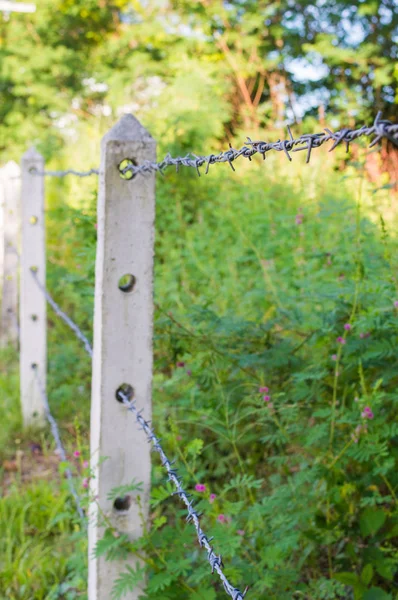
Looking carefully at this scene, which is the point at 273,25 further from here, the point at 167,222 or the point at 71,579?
the point at 71,579

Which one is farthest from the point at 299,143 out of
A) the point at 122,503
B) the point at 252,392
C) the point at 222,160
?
the point at 252,392

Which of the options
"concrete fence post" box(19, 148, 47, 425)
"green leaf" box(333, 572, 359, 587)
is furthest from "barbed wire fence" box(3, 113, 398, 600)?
"concrete fence post" box(19, 148, 47, 425)

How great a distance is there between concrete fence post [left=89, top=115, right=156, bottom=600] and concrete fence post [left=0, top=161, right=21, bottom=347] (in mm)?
4043

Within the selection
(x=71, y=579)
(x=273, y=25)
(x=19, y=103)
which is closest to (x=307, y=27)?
(x=273, y=25)

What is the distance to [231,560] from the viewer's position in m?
1.79

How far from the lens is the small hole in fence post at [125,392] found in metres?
1.74

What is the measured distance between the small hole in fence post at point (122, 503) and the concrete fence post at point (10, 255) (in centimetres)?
404

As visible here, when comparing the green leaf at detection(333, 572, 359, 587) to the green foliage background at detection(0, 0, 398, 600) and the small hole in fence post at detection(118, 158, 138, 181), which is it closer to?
the green foliage background at detection(0, 0, 398, 600)

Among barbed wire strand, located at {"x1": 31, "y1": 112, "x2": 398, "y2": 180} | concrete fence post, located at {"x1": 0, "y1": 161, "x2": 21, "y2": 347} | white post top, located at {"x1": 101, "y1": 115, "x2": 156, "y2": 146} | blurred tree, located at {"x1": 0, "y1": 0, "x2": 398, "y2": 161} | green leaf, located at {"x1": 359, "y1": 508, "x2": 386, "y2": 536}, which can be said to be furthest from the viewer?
blurred tree, located at {"x1": 0, "y1": 0, "x2": 398, "y2": 161}

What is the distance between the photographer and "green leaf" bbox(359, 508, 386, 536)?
184 cm

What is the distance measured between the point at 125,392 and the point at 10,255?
4.22m

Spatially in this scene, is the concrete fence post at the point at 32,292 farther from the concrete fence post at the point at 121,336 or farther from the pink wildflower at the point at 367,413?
the pink wildflower at the point at 367,413

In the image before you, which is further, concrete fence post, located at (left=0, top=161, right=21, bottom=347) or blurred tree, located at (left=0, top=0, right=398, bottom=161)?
blurred tree, located at (left=0, top=0, right=398, bottom=161)

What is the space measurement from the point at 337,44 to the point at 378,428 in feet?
37.7
